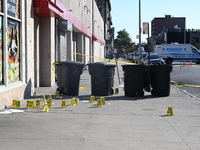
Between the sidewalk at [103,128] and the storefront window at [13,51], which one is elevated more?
the storefront window at [13,51]

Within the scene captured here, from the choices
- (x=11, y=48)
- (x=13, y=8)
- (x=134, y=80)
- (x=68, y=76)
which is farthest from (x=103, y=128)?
(x=68, y=76)

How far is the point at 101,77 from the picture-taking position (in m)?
12.9

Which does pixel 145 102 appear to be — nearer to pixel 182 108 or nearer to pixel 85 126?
pixel 182 108

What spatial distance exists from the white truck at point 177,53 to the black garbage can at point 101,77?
36039mm

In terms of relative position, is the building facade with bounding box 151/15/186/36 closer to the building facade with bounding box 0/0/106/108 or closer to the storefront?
the building facade with bounding box 0/0/106/108

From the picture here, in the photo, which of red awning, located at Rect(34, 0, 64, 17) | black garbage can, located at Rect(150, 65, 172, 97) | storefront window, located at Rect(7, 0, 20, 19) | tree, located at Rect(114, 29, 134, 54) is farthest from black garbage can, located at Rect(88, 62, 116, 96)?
tree, located at Rect(114, 29, 134, 54)

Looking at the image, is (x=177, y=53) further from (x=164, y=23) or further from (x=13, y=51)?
(x=164, y=23)

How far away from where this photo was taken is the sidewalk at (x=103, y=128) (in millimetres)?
6000

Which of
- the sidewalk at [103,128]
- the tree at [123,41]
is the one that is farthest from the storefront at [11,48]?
the tree at [123,41]

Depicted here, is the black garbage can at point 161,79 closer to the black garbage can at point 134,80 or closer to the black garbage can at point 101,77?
the black garbage can at point 134,80

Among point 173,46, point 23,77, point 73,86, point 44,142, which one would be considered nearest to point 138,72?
point 73,86

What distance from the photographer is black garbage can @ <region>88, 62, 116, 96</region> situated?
507 inches

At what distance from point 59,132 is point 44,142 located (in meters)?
0.83

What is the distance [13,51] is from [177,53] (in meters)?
39.7
